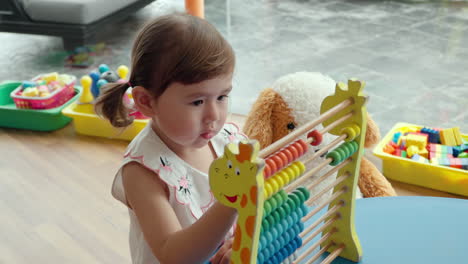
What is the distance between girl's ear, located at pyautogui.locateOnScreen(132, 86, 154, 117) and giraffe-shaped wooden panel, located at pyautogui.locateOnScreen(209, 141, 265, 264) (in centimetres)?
28

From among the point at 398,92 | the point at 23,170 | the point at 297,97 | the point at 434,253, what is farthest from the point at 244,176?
the point at 398,92

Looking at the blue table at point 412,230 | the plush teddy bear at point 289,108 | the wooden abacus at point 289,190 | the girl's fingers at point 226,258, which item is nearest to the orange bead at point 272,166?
the wooden abacus at point 289,190

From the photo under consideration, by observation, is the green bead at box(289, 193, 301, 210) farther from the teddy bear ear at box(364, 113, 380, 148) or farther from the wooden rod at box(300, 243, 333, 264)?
the teddy bear ear at box(364, 113, 380, 148)

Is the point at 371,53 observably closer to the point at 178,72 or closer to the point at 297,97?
the point at 297,97

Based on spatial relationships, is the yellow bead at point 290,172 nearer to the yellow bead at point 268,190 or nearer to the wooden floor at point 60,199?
the yellow bead at point 268,190

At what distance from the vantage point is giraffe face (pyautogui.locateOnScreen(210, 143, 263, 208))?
2.03 ft

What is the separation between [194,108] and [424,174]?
4.33ft

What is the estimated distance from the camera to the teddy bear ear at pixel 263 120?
1.56 metres

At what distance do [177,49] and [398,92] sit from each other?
1886 millimetres

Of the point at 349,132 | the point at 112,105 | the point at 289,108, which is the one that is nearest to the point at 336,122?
the point at 349,132

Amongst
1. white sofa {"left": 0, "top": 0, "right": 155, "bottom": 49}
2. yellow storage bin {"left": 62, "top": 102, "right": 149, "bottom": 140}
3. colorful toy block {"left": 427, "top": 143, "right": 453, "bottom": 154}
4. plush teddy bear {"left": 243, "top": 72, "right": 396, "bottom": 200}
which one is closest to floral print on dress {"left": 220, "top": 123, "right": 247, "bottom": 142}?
plush teddy bear {"left": 243, "top": 72, "right": 396, "bottom": 200}

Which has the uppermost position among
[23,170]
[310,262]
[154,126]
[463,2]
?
[154,126]

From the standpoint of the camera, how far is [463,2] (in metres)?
2.75

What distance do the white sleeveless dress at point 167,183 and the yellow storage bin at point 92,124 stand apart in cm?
138
